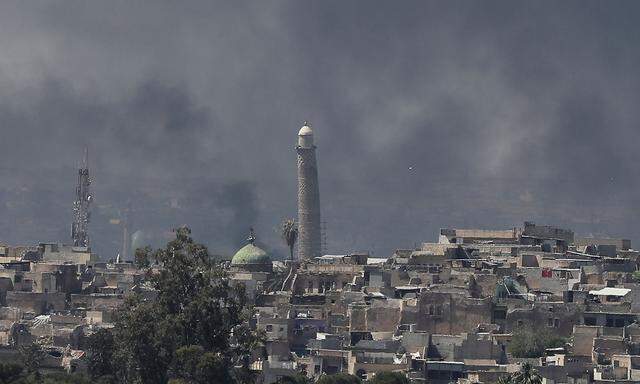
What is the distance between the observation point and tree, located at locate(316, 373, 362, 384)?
12112 cm

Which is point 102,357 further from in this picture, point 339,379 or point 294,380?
point 339,379

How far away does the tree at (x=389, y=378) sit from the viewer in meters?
121

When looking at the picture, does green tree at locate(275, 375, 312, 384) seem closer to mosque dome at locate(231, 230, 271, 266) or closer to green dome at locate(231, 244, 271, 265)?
mosque dome at locate(231, 230, 271, 266)

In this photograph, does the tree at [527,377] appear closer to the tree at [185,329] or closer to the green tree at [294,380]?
the green tree at [294,380]

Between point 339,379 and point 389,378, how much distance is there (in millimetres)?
1979

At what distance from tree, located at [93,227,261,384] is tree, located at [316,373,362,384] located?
6.68 metres

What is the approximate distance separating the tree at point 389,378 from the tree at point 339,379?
0.69 m

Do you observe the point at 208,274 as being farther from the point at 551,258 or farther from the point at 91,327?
the point at 551,258

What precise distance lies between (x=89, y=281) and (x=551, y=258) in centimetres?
2445

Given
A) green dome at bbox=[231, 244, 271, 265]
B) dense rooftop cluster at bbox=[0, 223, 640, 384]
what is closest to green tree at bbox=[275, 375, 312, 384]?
dense rooftop cluster at bbox=[0, 223, 640, 384]

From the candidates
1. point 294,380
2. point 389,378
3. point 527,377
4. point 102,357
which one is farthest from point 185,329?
point 527,377

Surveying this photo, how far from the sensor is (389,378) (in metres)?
122

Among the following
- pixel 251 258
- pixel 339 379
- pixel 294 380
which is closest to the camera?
pixel 294 380

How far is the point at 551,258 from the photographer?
16088 cm
